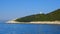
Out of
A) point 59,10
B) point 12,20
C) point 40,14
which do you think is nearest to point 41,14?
point 40,14

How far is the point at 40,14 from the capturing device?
151500 millimetres

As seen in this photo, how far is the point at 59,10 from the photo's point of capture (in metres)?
152

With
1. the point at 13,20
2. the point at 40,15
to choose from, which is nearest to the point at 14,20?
the point at 13,20

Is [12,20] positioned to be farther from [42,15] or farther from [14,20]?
[42,15]

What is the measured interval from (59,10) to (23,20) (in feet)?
115

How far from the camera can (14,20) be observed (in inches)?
5684

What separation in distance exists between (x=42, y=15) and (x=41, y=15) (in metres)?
1.69

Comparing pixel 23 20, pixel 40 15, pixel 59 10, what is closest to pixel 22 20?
pixel 23 20

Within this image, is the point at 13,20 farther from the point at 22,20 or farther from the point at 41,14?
the point at 41,14

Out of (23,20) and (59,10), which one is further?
(59,10)

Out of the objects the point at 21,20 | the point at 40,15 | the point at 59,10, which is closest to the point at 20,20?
the point at 21,20

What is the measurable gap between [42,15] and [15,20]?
80.3ft

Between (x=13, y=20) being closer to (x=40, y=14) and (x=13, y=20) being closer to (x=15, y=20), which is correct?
(x=15, y=20)

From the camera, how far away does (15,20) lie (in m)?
144
